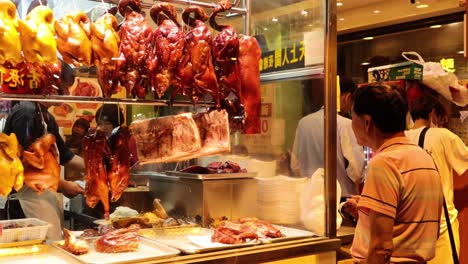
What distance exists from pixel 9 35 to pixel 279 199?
1.72 metres

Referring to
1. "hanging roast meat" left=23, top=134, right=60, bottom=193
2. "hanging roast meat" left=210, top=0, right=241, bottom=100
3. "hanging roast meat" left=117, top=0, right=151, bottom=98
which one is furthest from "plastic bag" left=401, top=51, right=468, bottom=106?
"hanging roast meat" left=23, top=134, right=60, bottom=193

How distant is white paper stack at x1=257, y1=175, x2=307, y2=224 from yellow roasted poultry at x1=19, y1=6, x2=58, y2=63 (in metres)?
1.47

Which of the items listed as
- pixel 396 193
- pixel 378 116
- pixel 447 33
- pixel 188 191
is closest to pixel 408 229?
pixel 396 193

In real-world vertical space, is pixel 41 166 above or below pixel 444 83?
below

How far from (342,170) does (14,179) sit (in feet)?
8.91

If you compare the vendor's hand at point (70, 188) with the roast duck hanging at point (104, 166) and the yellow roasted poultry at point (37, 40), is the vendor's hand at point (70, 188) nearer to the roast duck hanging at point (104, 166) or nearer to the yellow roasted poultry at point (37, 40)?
the roast duck hanging at point (104, 166)

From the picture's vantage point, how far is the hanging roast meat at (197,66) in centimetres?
249

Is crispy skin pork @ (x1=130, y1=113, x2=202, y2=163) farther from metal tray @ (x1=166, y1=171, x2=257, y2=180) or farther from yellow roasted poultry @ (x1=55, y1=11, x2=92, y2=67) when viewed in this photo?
yellow roasted poultry @ (x1=55, y1=11, x2=92, y2=67)

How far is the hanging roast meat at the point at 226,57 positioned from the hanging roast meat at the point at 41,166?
886 millimetres

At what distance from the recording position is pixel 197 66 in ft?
8.22

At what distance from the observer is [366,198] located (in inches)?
96.3

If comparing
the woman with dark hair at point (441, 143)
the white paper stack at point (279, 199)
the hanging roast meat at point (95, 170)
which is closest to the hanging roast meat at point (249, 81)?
the white paper stack at point (279, 199)

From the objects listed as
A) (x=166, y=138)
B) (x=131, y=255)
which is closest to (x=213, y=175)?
(x=166, y=138)

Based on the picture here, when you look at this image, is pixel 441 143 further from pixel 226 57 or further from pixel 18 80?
pixel 18 80
